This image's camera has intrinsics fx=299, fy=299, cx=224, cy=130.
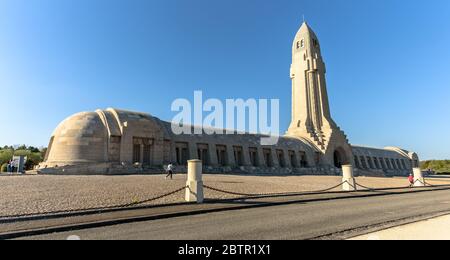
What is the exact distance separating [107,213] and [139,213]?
1.05m

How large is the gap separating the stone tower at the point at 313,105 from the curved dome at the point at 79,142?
35590mm

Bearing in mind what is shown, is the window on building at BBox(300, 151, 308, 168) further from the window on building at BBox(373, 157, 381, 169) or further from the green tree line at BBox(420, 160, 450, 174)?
the green tree line at BBox(420, 160, 450, 174)

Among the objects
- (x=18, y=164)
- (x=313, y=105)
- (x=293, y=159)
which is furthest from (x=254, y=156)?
(x=18, y=164)

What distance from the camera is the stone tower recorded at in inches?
2083

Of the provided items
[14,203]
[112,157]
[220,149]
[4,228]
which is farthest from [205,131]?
[4,228]

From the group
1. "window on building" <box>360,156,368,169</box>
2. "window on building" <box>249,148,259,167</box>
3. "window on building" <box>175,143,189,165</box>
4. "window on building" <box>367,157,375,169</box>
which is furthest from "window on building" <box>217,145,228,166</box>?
A: "window on building" <box>367,157,375,169</box>

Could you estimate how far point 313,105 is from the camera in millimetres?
54812

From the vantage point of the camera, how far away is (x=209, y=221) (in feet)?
28.4

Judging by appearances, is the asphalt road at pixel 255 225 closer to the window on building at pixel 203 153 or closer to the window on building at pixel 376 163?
the window on building at pixel 203 153

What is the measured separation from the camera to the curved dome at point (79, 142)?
91.9 ft

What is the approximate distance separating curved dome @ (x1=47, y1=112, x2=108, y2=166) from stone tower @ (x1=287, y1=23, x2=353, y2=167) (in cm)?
3559

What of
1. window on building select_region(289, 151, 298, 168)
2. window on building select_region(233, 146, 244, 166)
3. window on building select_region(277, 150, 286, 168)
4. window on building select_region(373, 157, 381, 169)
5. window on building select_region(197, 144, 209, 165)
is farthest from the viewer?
window on building select_region(373, 157, 381, 169)

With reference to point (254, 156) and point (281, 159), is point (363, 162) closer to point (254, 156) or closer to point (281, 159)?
point (281, 159)
